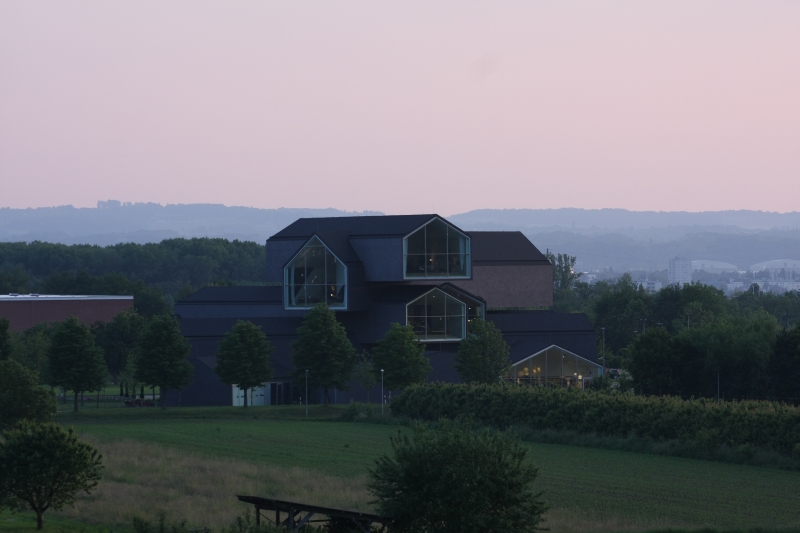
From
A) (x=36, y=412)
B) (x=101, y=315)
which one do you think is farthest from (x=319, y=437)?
(x=101, y=315)

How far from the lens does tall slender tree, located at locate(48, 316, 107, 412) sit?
58531mm

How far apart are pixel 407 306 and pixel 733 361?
20.8 meters

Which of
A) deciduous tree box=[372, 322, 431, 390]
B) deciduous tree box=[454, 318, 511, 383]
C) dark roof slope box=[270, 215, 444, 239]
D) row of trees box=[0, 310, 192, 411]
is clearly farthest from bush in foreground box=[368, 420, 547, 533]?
dark roof slope box=[270, 215, 444, 239]

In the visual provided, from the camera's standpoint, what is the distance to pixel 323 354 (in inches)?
2461

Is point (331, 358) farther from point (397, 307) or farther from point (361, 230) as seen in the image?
point (361, 230)

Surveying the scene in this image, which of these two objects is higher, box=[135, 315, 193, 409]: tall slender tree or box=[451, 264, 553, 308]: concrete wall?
box=[451, 264, 553, 308]: concrete wall

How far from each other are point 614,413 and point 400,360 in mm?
18807

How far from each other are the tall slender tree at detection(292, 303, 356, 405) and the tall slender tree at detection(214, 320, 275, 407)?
2.03 meters

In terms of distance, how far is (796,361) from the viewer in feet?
190

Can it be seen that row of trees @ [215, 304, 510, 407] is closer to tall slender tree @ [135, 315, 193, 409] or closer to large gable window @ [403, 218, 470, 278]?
tall slender tree @ [135, 315, 193, 409]

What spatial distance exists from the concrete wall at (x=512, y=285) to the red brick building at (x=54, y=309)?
144ft

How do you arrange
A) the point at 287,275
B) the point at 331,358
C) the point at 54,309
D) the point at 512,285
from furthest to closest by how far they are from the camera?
the point at 54,309
the point at 512,285
the point at 287,275
the point at 331,358

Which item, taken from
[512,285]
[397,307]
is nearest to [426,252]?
[397,307]

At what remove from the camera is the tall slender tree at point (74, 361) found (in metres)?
58.5
